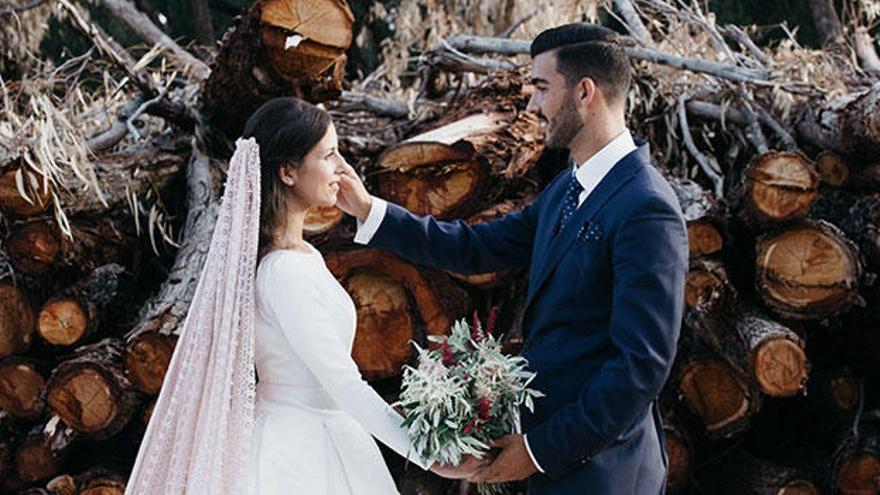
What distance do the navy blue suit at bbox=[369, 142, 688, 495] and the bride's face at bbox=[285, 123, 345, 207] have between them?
64 centimetres

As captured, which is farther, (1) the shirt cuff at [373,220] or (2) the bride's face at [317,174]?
(1) the shirt cuff at [373,220]

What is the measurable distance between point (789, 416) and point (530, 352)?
80.5 inches

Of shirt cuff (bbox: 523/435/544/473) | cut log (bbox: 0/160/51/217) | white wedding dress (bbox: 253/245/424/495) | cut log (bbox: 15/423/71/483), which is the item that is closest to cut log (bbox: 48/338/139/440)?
cut log (bbox: 15/423/71/483)

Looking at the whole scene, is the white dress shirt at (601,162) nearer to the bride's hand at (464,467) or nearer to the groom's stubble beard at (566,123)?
the groom's stubble beard at (566,123)

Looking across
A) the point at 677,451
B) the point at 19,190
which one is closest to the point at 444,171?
the point at 677,451

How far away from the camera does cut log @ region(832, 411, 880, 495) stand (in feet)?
11.8

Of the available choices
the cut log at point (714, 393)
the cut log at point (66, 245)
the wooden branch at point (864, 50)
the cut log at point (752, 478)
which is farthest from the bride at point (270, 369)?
the wooden branch at point (864, 50)

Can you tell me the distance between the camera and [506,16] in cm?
679

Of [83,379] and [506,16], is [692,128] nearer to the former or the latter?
[506,16]

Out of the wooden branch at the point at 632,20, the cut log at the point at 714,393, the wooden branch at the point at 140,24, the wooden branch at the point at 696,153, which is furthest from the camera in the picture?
the wooden branch at the point at 140,24

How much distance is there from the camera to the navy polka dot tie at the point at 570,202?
2.59m

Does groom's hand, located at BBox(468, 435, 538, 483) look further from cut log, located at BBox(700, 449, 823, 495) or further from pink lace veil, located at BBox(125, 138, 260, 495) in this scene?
cut log, located at BBox(700, 449, 823, 495)

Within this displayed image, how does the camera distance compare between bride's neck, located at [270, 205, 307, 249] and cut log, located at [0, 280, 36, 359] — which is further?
cut log, located at [0, 280, 36, 359]

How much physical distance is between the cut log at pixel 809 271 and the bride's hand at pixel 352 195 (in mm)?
1558
